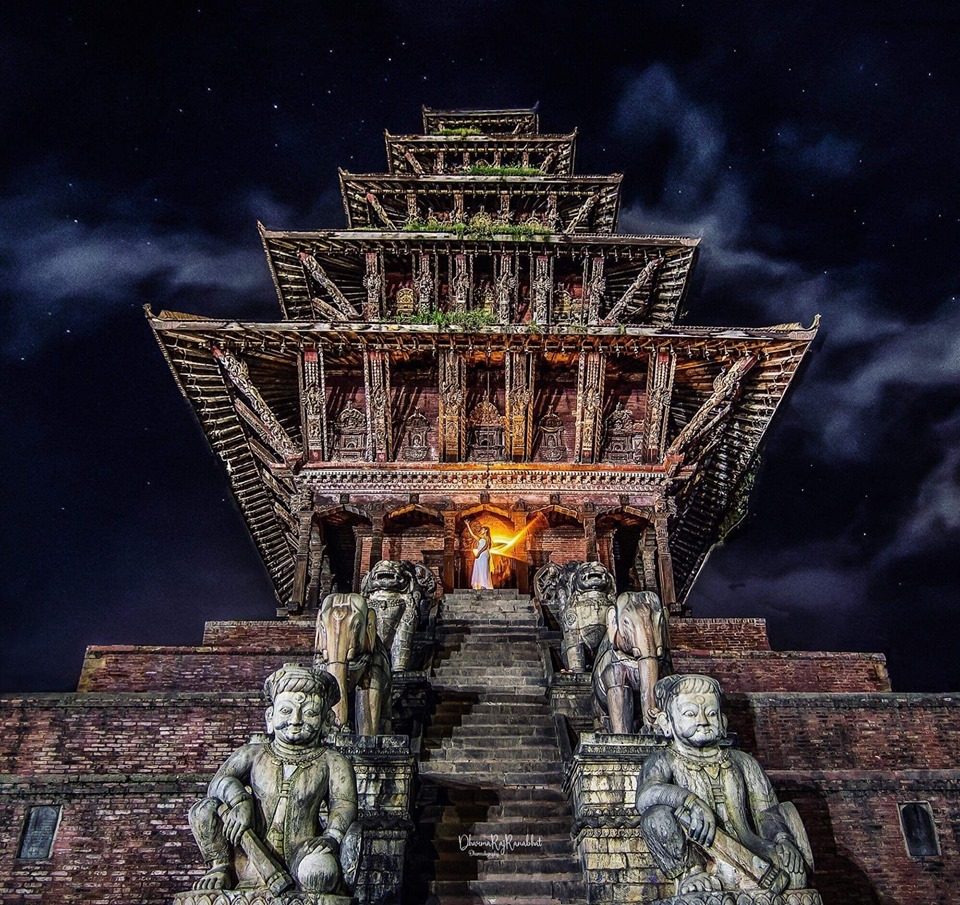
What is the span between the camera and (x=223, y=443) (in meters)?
20.8

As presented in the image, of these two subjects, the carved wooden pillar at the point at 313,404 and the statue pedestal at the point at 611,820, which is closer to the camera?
the statue pedestal at the point at 611,820

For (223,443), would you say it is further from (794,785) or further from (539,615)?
(794,785)

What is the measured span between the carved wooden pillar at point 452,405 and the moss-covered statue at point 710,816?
1306 centimetres

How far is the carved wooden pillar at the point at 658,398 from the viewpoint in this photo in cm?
1822

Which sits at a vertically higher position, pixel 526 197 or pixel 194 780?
pixel 526 197

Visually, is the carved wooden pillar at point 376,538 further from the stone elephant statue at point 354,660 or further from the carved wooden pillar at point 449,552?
the stone elephant statue at point 354,660

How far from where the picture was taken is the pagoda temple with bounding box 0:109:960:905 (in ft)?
17.5

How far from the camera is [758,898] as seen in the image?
189 inches

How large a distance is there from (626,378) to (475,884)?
48.8 feet

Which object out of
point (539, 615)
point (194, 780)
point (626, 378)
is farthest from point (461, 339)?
point (194, 780)

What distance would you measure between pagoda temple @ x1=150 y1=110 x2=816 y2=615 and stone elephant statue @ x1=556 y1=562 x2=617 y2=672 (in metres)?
6.55

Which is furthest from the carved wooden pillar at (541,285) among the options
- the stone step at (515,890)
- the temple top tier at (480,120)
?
the stone step at (515,890)

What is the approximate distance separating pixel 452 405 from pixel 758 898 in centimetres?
1427

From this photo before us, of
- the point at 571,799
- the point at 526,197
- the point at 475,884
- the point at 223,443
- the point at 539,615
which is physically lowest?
the point at 475,884
